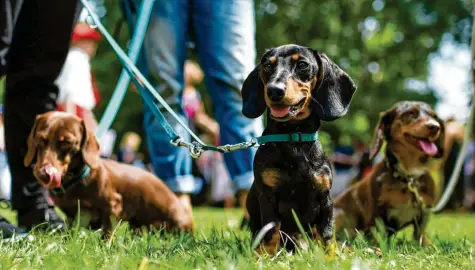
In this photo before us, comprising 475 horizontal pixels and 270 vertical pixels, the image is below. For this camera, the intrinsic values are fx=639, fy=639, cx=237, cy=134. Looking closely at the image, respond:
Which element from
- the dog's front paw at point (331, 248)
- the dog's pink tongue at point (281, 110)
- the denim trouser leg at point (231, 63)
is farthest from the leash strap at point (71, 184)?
the dog's front paw at point (331, 248)

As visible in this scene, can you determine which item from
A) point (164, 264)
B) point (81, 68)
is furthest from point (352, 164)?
point (164, 264)

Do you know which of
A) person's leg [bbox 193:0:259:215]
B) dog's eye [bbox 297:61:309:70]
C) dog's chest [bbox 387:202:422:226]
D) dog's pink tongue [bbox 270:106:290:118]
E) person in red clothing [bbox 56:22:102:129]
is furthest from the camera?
person in red clothing [bbox 56:22:102:129]

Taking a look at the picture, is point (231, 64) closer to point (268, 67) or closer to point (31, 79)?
point (31, 79)

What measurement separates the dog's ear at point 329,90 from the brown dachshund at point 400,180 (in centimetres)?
130

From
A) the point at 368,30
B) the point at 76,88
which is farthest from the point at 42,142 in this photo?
the point at 368,30

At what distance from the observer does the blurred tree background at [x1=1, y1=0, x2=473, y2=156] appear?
64.9 ft

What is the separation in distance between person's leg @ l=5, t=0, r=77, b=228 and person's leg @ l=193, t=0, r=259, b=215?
2.96 feet

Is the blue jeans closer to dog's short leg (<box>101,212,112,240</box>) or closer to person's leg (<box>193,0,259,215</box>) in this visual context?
person's leg (<box>193,0,259,215</box>)

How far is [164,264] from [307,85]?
99cm

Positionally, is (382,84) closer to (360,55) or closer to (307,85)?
(360,55)

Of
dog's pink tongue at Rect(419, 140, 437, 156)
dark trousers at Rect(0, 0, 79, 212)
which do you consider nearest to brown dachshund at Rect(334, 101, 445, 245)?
dog's pink tongue at Rect(419, 140, 437, 156)

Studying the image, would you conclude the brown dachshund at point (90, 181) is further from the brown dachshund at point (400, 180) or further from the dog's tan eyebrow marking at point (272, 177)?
the dog's tan eyebrow marking at point (272, 177)

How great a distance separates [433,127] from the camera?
3943 millimetres

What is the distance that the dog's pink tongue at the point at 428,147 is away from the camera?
395cm
